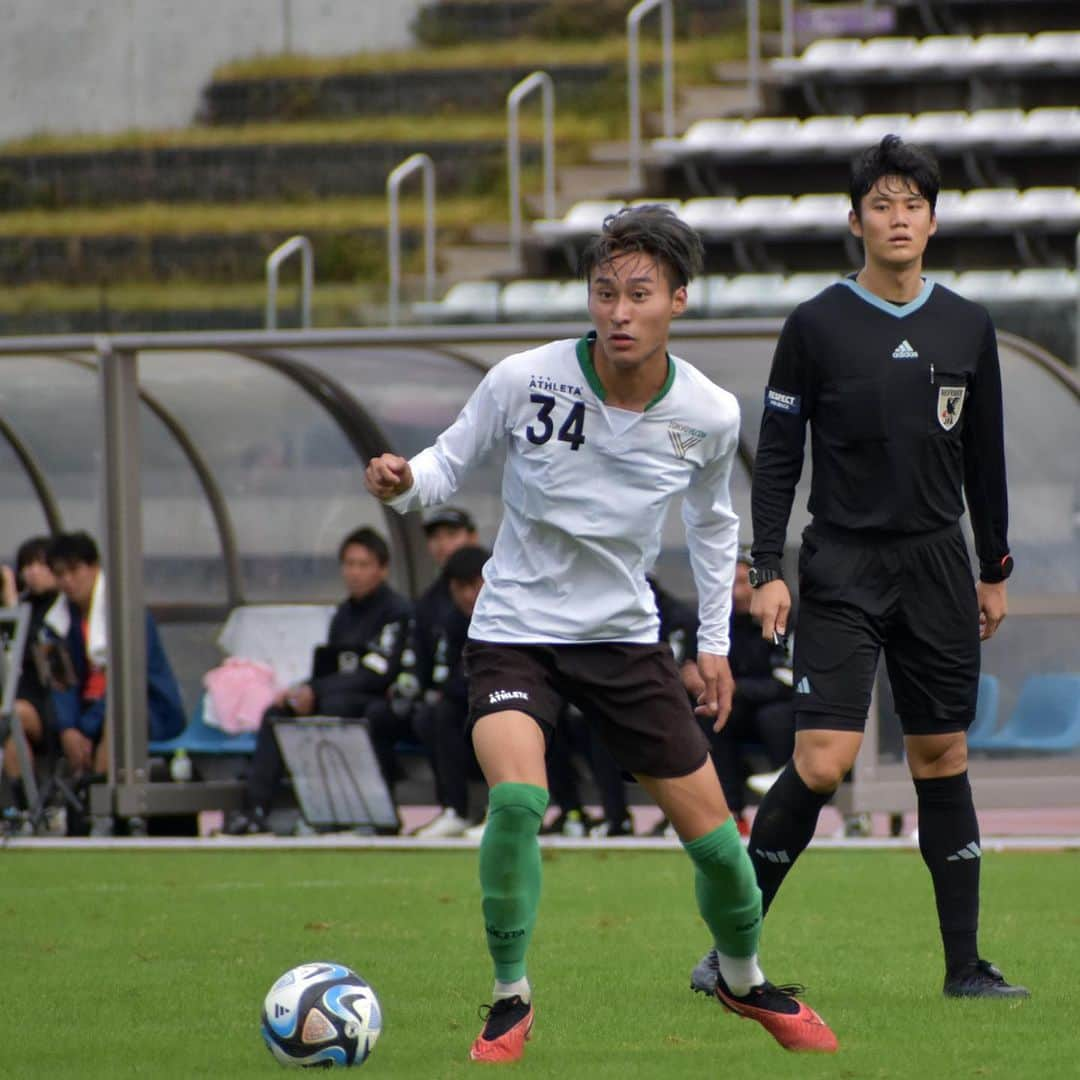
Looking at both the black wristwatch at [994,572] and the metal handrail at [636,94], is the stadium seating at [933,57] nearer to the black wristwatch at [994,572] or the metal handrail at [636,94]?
the metal handrail at [636,94]

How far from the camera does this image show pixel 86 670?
514 inches

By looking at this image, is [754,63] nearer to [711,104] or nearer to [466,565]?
[711,104]

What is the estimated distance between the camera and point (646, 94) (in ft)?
106

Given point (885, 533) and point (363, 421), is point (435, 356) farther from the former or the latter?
point (885, 533)

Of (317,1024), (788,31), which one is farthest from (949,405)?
(788,31)

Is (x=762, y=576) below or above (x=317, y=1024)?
above

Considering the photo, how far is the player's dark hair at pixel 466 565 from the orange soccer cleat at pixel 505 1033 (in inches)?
265

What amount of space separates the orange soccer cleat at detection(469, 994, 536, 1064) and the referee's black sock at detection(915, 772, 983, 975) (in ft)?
4.85

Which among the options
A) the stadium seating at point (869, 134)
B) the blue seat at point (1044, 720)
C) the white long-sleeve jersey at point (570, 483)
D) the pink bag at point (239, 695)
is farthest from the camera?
the stadium seating at point (869, 134)

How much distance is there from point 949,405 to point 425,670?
270 inches

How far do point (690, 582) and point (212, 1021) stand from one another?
8.15 meters

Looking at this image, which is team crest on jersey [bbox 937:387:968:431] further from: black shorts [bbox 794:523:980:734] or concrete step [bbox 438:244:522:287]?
concrete step [bbox 438:244:522:287]

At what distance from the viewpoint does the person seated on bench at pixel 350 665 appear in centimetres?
1272

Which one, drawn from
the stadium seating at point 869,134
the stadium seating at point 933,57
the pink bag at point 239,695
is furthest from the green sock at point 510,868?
the stadium seating at point 933,57
